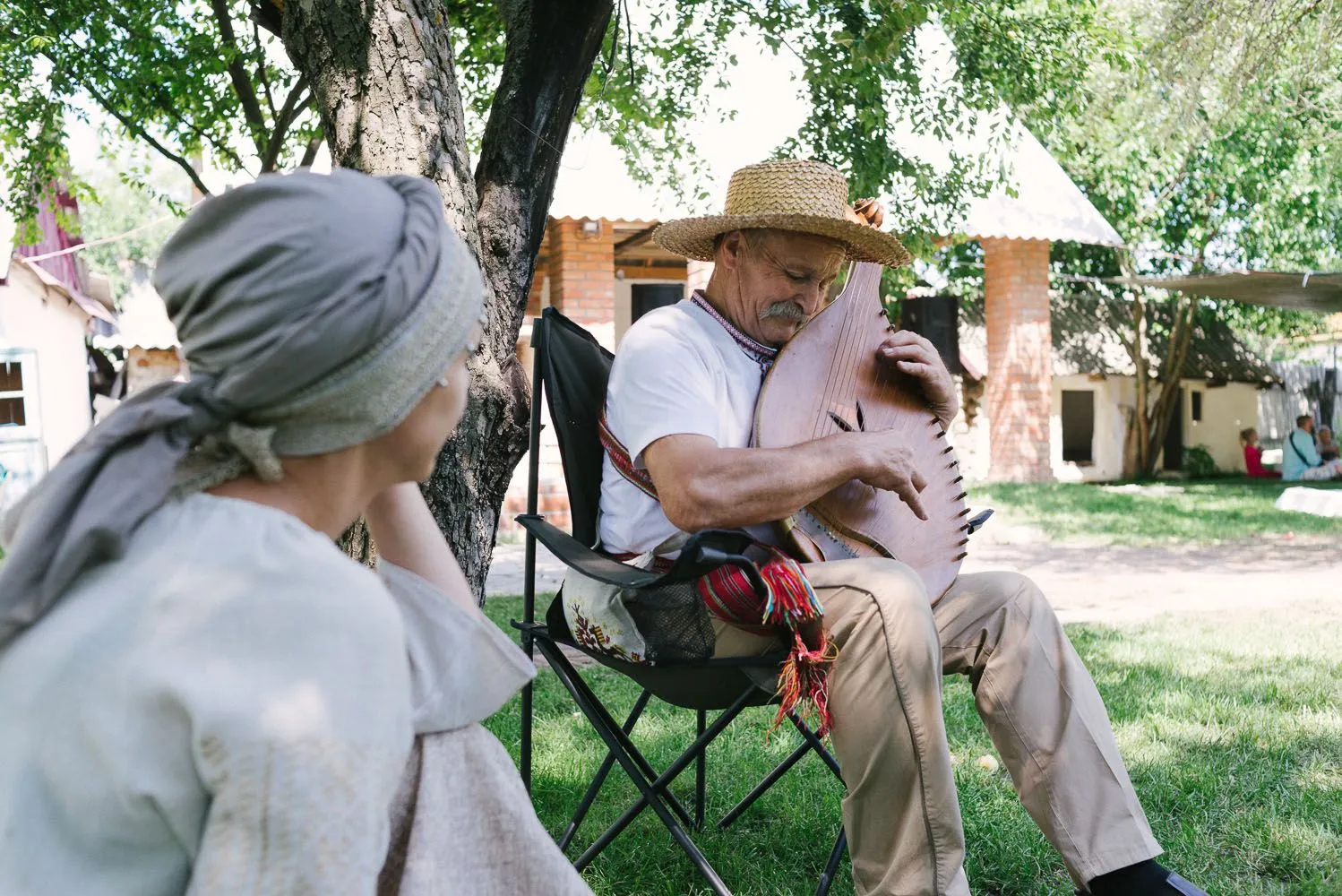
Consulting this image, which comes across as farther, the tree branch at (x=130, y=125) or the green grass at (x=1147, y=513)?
the green grass at (x=1147, y=513)

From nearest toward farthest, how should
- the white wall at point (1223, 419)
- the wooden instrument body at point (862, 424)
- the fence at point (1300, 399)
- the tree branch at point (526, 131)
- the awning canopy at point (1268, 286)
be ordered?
the wooden instrument body at point (862, 424) < the tree branch at point (526, 131) < the awning canopy at point (1268, 286) < the white wall at point (1223, 419) < the fence at point (1300, 399)

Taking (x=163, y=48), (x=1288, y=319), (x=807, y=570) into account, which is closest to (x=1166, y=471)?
(x=1288, y=319)

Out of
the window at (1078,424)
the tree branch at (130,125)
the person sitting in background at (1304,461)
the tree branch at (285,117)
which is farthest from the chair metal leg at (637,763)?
the window at (1078,424)

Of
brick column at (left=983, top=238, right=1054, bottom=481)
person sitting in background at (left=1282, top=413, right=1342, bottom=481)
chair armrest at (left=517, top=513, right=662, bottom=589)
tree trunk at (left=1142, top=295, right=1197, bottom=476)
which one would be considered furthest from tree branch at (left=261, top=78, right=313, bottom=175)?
tree trunk at (left=1142, top=295, right=1197, bottom=476)

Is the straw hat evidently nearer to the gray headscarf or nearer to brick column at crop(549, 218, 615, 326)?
the gray headscarf

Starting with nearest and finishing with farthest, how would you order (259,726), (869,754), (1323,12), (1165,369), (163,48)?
(259,726) < (869,754) < (163,48) < (1323,12) < (1165,369)

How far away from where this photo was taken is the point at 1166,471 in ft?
66.0

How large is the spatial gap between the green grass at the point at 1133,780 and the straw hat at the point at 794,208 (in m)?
1.52

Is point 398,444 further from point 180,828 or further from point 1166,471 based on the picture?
point 1166,471

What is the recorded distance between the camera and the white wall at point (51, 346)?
1470 centimetres

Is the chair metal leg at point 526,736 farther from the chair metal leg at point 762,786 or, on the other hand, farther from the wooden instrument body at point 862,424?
the wooden instrument body at point 862,424

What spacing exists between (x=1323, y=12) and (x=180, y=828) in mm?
10758

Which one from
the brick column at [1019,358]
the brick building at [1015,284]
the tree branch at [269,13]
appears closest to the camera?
the tree branch at [269,13]

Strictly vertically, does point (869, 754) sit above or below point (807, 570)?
below
